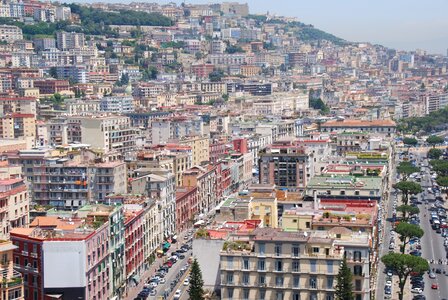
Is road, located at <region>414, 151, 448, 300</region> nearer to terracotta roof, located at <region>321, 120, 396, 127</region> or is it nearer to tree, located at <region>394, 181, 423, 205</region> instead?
tree, located at <region>394, 181, 423, 205</region>

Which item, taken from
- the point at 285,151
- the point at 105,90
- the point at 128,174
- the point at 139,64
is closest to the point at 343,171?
the point at 285,151

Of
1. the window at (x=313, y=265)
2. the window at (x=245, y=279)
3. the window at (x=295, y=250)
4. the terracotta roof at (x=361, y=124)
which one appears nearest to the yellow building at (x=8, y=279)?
the window at (x=245, y=279)

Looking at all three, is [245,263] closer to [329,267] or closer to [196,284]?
[196,284]

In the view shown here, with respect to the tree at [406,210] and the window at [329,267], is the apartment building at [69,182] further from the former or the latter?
the window at [329,267]

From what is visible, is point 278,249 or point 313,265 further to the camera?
point 278,249

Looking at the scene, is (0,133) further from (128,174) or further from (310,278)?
(310,278)

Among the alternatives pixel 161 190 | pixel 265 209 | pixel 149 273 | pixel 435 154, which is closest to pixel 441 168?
pixel 435 154
